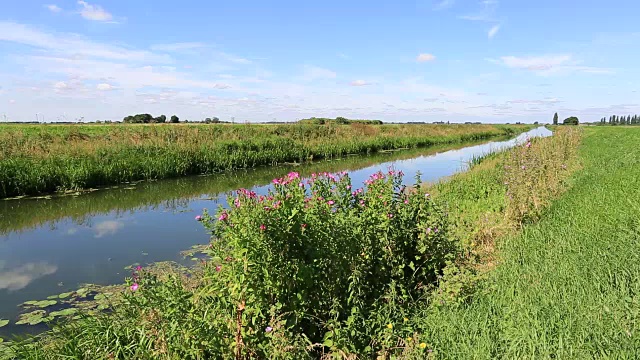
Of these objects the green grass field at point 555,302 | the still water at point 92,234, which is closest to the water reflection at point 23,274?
the still water at point 92,234

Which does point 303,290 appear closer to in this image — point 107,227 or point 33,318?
point 33,318

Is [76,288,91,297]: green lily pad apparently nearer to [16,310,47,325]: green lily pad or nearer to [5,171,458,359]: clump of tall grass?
[16,310,47,325]: green lily pad

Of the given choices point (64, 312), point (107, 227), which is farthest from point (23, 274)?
point (107, 227)

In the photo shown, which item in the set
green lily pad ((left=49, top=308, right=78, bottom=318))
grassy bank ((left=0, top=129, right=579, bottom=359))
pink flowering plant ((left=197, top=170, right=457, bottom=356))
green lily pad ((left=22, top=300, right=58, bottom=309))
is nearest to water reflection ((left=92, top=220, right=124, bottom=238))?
green lily pad ((left=22, top=300, right=58, bottom=309))

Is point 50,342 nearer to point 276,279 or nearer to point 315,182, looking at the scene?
point 276,279

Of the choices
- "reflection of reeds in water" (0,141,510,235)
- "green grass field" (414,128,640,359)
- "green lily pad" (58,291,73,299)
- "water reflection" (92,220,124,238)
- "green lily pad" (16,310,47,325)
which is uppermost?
"green grass field" (414,128,640,359)

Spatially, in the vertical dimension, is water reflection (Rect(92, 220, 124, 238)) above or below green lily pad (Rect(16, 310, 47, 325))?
above

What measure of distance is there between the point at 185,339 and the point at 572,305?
10.8 feet

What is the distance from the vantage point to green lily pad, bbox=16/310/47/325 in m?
4.87

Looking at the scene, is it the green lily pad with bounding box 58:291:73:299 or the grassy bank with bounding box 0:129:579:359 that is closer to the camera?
the grassy bank with bounding box 0:129:579:359

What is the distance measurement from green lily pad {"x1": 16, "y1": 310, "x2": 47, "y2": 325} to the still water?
13cm

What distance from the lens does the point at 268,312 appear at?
3.20m

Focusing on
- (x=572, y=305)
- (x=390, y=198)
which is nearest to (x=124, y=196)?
(x=390, y=198)

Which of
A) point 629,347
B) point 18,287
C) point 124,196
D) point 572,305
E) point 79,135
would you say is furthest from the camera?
point 79,135
